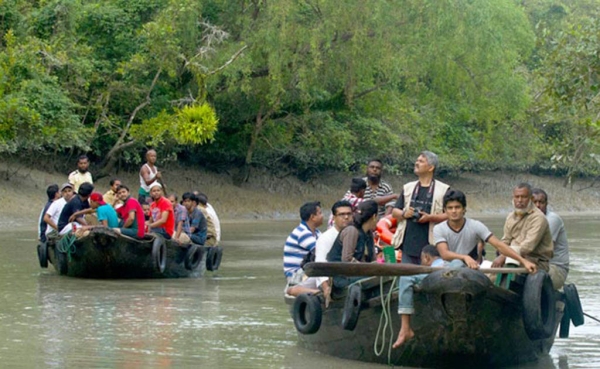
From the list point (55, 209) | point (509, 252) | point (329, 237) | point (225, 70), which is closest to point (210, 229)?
point (55, 209)

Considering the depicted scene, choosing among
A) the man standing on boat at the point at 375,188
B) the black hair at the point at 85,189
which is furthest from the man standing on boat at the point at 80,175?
the man standing on boat at the point at 375,188

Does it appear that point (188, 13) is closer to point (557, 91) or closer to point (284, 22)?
point (284, 22)

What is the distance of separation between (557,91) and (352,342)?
4.99 metres

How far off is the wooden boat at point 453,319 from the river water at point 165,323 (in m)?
0.36

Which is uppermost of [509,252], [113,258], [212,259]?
[509,252]

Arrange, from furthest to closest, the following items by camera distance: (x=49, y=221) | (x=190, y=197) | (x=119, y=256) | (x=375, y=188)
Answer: (x=49, y=221), (x=190, y=197), (x=119, y=256), (x=375, y=188)

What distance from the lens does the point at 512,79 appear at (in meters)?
36.0

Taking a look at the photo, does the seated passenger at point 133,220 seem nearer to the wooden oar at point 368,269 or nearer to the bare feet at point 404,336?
the wooden oar at point 368,269

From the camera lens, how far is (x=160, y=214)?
1614cm

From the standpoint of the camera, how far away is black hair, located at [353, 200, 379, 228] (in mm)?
9703

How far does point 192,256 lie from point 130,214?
1.34 m

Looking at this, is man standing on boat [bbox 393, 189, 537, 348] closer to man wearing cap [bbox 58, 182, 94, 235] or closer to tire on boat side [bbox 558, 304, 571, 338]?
tire on boat side [bbox 558, 304, 571, 338]

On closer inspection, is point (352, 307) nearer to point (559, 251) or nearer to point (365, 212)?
point (365, 212)

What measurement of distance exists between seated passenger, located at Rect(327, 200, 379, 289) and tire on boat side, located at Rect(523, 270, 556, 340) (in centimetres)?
138
